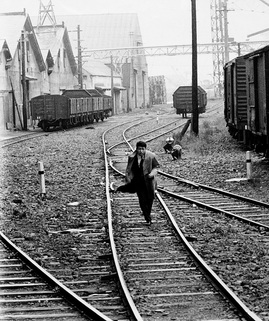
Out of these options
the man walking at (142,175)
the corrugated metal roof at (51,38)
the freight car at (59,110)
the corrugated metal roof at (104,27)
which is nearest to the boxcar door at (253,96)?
the man walking at (142,175)

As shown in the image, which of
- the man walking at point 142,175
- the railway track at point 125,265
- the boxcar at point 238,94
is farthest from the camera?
the boxcar at point 238,94

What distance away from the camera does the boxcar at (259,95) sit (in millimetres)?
19328

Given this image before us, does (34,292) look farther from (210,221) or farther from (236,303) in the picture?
(210,221)

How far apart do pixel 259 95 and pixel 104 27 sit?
293 feet

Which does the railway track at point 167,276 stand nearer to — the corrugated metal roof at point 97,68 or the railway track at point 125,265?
the railway track at point 125,265

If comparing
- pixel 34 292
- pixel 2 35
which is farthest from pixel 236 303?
pixel 2 35

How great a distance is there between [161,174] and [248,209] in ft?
22.4

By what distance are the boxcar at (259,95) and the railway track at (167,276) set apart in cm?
675

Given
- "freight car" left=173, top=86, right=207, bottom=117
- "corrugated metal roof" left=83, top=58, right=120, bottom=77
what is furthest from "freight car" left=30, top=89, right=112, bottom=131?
"corrugated metal roof" left=83, top=58, right=120, bottom=77

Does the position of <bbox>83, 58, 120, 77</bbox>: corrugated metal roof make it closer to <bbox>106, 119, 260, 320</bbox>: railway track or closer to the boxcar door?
the boxcar door

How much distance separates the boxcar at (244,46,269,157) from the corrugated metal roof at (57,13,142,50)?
8557cm

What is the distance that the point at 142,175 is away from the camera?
1251 centimetres

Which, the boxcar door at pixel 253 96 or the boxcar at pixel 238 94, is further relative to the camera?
the boxcar at pixel 238 94

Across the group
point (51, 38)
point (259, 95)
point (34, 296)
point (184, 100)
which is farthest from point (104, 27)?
point (34, 296)
